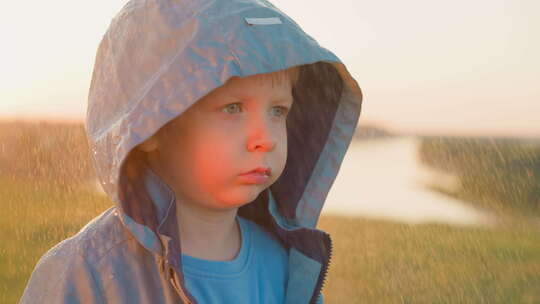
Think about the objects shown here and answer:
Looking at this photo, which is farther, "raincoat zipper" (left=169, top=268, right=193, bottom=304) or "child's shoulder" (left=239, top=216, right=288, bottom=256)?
"child's shoulder" (left=239, top=216, right=288, bottom=256)

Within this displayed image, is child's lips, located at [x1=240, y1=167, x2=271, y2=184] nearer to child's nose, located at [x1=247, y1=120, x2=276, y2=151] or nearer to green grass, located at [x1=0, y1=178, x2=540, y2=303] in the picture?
child's nose, located at [x1=247, y1=120, x2=276, y2=151]

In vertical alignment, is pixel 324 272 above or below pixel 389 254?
above

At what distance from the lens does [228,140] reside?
1.46 m

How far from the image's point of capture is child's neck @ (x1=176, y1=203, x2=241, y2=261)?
5.18 ft

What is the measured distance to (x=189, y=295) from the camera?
1454 millimetres

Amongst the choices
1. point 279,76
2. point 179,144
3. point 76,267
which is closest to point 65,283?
point 76,267

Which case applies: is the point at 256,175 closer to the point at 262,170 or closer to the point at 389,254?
the point at 262,170

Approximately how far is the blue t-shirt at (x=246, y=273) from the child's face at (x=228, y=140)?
0.14m

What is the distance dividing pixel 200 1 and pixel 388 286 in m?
3.45

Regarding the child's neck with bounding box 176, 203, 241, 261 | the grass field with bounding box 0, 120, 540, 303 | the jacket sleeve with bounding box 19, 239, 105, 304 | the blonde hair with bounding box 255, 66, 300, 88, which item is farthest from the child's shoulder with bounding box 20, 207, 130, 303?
the grass field with bounding box 0, 120, 540, 303

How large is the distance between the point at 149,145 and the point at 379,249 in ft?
13.8

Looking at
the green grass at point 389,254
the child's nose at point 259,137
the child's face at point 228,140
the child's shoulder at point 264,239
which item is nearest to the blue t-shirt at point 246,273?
the child's shoulder at point 264,239

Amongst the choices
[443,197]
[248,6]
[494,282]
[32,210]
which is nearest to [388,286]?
[494,282]

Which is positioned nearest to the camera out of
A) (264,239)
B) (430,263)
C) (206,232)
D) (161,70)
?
(161,70)
